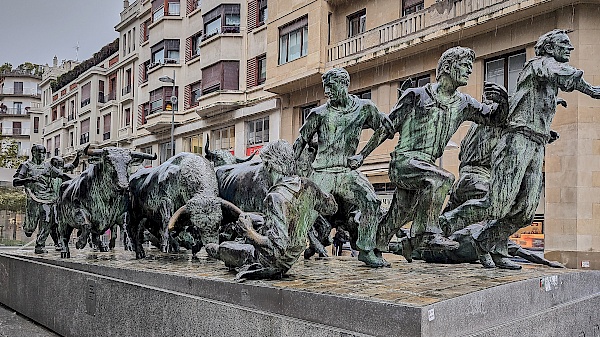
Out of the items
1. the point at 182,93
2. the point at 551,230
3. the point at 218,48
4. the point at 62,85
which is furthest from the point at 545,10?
the point at 62,85

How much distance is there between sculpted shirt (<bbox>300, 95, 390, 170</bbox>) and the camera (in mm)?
6625

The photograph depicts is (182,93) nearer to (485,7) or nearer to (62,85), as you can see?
(485,7)

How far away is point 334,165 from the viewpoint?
21.7 ft

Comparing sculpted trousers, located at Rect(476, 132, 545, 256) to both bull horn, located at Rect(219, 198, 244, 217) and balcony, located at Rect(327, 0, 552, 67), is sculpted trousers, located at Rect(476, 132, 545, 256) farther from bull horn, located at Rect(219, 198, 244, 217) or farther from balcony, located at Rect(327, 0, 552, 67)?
balcony, located at Rect(327, 0, 552, 67)

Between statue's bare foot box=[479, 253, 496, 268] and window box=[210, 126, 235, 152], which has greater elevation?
window box=[210, 126, 235, 152]

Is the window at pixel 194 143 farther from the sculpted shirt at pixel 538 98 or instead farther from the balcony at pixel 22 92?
the balcony at pixel 22 92

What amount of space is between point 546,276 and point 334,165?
221cm

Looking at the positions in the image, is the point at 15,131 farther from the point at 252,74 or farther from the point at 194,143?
the point at 252,74

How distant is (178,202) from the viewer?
9141 millimetres

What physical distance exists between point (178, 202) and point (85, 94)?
44.9m

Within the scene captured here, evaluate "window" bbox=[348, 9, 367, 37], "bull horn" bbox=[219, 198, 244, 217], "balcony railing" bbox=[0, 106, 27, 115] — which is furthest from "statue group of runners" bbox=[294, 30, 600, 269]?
"balcony railing" bbox=[0, 106, 27, 115]

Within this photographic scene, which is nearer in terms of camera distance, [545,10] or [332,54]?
[545,10]

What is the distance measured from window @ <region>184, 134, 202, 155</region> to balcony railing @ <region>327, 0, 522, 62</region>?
1070 centimetres

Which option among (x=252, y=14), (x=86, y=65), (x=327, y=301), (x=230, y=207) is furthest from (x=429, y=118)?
(x=86, y=65)
